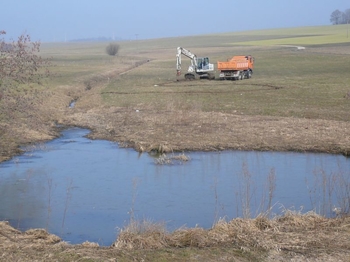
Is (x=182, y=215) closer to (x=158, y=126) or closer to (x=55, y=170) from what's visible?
(x=55, y=170)

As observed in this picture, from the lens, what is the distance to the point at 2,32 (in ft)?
44.7

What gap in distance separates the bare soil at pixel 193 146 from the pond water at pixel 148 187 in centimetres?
83

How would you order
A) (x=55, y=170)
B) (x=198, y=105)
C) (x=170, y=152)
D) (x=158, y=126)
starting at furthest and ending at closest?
(x=198, y=105) < (x=158, y=126) < (x=170, y=152) < (x=55, y=170)

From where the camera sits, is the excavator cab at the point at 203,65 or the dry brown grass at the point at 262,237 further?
the excavator cab at the point at 203,65

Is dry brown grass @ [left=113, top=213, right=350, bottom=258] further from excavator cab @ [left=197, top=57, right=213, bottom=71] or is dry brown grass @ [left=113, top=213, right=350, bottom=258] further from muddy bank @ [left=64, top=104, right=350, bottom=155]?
excavator cab @ [left=197, top=57, right=213, bottom=71]

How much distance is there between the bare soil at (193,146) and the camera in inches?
380

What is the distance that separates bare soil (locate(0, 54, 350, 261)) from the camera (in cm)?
964

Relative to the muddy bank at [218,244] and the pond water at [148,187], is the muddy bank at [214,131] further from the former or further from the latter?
the muddy bank at [218,244]

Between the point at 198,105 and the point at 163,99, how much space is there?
12.5 ft

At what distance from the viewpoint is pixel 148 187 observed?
648 inches

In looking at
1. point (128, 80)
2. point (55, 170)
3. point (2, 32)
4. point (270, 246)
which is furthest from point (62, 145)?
point (128, 80)

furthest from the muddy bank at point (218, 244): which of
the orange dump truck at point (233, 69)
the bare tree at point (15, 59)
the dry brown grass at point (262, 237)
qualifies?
the orange dump truck at point (233, 69)

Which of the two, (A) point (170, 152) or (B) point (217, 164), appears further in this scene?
(A) point (170, 152)

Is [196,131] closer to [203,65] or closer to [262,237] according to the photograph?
[262,237]
